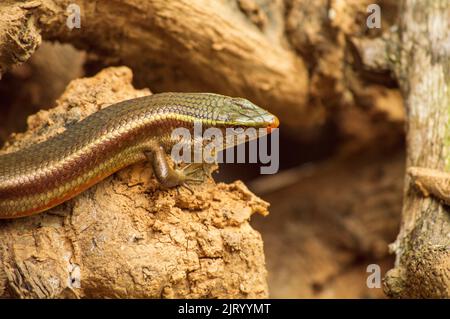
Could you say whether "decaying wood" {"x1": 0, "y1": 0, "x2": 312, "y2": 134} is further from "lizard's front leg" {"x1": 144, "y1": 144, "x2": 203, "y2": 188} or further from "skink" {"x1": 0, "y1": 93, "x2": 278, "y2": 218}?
"lizard's front leg" {"x1": 144, "y1": 144, "x2": 203, "y2": 188}

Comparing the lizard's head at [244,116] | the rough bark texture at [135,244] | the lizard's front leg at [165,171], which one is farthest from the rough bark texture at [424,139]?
the lizard's front leg at [165,171]

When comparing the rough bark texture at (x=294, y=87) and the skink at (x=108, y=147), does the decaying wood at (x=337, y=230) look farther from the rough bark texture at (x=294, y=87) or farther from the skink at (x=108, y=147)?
the skink at (x=108, y=147)

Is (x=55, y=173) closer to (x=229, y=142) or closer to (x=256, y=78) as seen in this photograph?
(x=229, y=142)

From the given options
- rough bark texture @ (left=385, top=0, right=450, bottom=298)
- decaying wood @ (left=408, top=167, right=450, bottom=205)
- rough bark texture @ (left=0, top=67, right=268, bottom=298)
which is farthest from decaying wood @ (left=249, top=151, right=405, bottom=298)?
rough bark texture @ (left=0, top=67, right=268, bottom=298)

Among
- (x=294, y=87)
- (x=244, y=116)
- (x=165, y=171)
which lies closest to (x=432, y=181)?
(x=244, y=116)

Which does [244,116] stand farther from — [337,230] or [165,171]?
[337,230]
